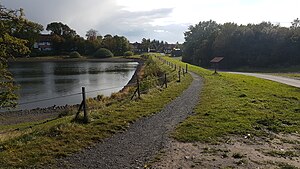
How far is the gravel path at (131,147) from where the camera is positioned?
7.58 metres

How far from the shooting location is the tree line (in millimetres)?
70500

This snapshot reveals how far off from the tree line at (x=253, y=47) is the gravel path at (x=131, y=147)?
65.0 metres

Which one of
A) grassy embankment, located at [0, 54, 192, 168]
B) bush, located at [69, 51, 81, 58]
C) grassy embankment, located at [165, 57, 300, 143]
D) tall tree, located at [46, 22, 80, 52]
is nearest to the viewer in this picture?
grassy embankment, located at [0, 54, 192, 168]

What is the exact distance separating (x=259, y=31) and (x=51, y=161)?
7869cm

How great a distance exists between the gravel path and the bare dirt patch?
0.49 metres

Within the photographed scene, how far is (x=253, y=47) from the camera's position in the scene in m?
75.9

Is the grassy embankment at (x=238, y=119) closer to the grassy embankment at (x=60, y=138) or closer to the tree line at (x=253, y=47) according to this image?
the grassy embankment at (x=60, y=138)

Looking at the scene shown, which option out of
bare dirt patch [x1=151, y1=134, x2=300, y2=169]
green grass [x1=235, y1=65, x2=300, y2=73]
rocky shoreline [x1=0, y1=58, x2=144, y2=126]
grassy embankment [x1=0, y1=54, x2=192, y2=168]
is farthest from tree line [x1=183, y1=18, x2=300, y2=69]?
bare dirt patch [x1=151, y1=134, x2=300, y2=169]

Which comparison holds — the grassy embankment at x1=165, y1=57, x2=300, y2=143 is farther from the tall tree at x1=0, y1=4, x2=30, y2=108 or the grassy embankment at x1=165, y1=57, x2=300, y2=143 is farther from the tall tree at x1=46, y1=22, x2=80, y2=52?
the tall tree at x1=46, y1=22, x2=80, y2=52

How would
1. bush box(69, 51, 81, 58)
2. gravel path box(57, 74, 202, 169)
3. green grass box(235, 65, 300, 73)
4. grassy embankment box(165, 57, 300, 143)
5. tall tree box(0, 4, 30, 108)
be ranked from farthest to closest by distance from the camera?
1. bush box(69, 51, 81, 58)
2. green grass box(235, 65, 300, 73)
3. tall tree box(0, 4, 30, 108)
4. grassy embankment box(165, 57, 300, 143)
5. gravel path box(57, 74, 202, 169)

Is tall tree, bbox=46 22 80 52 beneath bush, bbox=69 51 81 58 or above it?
above

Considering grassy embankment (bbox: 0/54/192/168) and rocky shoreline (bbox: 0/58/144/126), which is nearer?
grassy embankment (bbox: 0/54/192/168)

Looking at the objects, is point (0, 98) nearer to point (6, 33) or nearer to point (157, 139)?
point (6, 33)

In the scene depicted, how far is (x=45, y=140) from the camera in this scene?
9.02 m
